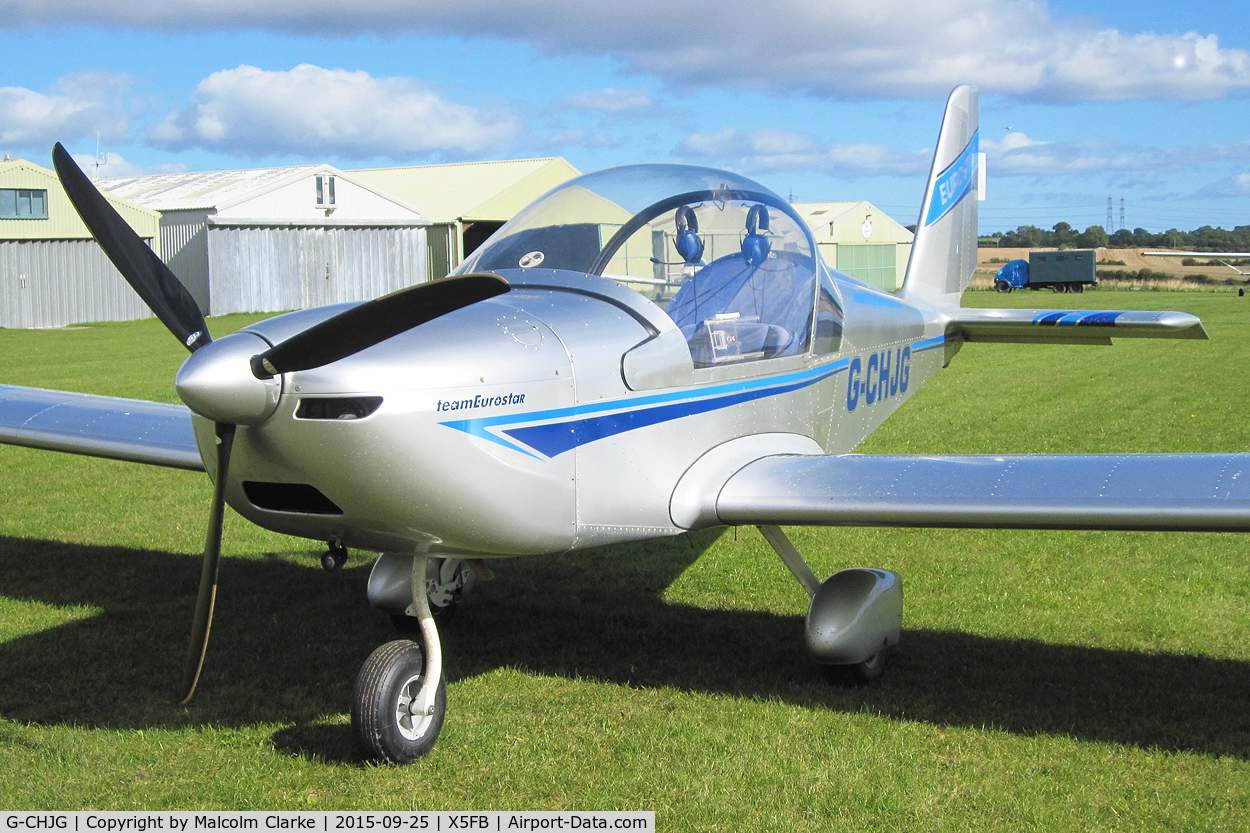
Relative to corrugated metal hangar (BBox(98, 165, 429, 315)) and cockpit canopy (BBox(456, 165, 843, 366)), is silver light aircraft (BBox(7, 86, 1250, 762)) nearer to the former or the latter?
cockpit canopy (BBox(456, 165, 843, 366))

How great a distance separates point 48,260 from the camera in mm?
31750

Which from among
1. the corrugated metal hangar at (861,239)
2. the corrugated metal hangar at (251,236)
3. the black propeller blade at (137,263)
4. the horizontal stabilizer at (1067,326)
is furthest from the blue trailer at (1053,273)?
the black propeller blade at (137,263)

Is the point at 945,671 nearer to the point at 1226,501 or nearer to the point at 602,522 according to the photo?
the point at 1226,501

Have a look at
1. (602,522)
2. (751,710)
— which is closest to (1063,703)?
(751,710)

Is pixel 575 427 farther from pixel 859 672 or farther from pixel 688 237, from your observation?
pixel 859 672

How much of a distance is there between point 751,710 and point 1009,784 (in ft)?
3.48

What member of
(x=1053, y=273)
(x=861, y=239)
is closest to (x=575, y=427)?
(x=861, y=239)

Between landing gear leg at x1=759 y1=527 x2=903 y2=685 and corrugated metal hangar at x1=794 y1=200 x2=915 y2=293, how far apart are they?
1748 inches

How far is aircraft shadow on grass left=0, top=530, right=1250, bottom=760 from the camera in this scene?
14.2 ft

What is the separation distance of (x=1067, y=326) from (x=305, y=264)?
31600mm

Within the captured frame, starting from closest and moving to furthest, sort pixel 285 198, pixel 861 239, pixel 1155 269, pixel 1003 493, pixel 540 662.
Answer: pixel 1003 493 < pixel 540 662 < pixel 285 198 < pixel 861 239 < pixel 1155 269

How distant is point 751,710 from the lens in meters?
4.40

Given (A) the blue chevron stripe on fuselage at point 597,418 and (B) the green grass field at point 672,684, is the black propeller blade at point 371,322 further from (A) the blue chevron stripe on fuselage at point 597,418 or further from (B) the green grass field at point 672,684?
(B) the green grass field at point 672,684

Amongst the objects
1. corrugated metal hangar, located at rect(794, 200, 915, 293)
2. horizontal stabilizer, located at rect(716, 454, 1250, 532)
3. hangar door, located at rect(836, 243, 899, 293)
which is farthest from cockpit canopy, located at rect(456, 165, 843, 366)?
hangar door, located at rect(836, 243, 899, 293)
